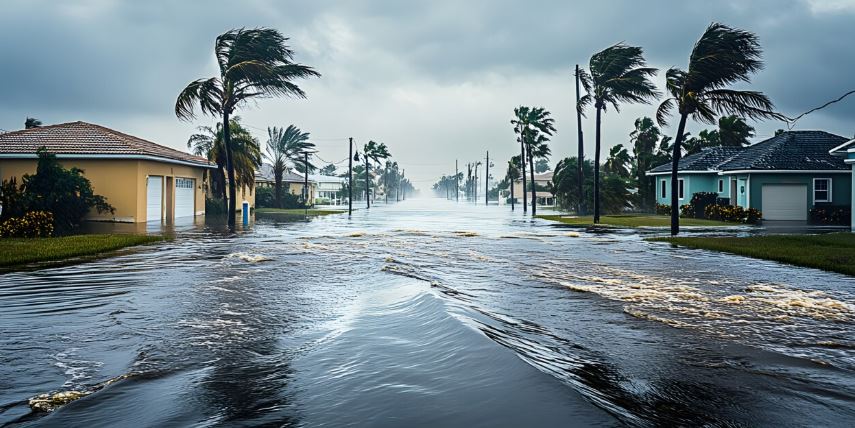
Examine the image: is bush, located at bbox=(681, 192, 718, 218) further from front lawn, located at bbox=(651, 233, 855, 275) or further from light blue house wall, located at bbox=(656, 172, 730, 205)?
front lawn, located at bbox=(651, 233, 855, 275)

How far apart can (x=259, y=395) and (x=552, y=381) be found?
8.31ft

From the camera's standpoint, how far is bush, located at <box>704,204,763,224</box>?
123 ft

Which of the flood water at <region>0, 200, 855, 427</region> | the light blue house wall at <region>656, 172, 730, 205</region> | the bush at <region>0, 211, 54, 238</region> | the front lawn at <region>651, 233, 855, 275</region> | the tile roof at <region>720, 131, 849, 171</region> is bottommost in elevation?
the flood water at <region>0, 200, 855, 427</region>

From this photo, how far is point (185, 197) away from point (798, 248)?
112ft

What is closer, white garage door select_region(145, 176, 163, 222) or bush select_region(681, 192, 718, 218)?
white garage door select_region(145, 176, 163, 222)

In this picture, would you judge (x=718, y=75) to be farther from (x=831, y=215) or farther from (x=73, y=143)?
(x=73, y=143)

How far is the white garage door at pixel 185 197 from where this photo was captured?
39706 millimetres

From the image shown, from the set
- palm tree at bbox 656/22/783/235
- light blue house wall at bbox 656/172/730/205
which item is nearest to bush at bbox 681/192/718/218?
light blue house wall at bbox 656/172/730/205

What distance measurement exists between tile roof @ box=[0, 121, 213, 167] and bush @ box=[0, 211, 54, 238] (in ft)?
31.6

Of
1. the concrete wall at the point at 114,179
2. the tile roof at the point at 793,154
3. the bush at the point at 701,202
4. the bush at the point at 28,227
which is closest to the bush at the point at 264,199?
the concrete wall at the point at 114,179

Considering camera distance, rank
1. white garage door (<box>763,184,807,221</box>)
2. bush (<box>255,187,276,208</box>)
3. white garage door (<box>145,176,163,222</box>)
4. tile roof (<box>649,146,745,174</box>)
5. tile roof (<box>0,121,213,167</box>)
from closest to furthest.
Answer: tile roof (<box>0,121,213,167</box>) < white garage door (<box>145,176,163,222</box>) < white garage door (<box>763,184,807,221</box>) < tile roof (<box>649,146,745,174</box>) < bush (<box>255,187,276,208</box>)

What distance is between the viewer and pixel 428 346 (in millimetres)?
7484

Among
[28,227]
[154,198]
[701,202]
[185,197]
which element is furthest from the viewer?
[701,202]

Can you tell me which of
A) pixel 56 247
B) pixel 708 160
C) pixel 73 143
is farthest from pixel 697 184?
pixel 56 247
